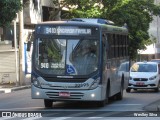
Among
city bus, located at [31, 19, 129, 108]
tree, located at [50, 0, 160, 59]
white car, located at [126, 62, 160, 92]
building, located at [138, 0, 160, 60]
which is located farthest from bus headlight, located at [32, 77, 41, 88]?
building, located at [138, 0, 160, 60]

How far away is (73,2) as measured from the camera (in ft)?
145

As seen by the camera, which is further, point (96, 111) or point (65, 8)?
point (65, 8)

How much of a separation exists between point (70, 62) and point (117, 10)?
26.5 metres

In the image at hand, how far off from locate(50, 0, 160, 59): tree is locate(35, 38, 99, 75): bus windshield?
81.5 feet

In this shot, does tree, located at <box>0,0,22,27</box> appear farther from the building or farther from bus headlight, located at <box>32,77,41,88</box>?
the building

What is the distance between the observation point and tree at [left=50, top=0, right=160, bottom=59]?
143 feet

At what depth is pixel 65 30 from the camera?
18234mm

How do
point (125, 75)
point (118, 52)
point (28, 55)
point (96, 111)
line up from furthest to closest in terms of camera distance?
point (28, 55) → point (125, 75) → point (118, 52) → point (96, 111)

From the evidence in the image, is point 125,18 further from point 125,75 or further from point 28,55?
point 125,75

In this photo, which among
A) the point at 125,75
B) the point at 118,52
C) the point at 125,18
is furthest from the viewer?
the point at 125,18

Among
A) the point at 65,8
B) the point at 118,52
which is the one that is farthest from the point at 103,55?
the point at 65,8

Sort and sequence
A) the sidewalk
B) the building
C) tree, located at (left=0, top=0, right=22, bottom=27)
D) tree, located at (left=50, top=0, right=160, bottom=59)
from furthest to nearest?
1. the building
2. tree, located at (left=50, top=0, right=160, bottom=59)
3. the sidewalk
4. tree, located at (left=0, top=0, right=22, bottom=27)

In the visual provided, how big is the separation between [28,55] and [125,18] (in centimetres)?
920

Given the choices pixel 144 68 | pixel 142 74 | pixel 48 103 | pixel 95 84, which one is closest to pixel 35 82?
pixel 48 103
